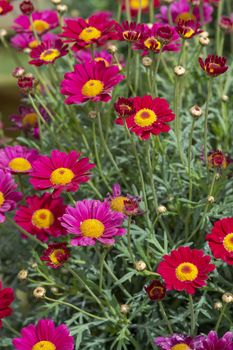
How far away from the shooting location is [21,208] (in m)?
1.47

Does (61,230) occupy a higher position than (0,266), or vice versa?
(61,230)

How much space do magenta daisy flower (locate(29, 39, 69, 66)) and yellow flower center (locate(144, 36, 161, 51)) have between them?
22cm

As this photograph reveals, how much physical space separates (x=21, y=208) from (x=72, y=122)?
36 cm

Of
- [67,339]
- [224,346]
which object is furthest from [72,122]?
[224,346]

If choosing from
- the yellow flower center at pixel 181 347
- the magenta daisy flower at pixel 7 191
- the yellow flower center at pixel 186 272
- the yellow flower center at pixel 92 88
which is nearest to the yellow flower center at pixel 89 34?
the yellow flower center at pixel 92 88

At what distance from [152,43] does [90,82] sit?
151 millimetres

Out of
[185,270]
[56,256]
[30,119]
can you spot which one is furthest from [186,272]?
[30,119]

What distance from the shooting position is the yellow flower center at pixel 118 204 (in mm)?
1301

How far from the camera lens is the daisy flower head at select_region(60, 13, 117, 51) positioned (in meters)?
1.48

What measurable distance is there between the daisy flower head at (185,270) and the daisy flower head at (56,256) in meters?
0.18

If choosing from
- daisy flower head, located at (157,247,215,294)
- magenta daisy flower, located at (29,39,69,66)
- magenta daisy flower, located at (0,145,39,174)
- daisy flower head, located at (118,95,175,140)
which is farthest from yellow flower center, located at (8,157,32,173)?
daisy flower head, located at (157,247,215,294)

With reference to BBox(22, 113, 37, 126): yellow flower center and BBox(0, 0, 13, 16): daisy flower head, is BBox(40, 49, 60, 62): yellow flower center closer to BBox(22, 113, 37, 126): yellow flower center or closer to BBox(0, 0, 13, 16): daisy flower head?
BBox(0, 0, 13, 16): daisy flower head

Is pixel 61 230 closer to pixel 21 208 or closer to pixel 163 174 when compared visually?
pixel 21 208

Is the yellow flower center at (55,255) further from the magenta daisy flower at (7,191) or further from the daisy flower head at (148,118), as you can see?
the daisy flower head at (148,118)
